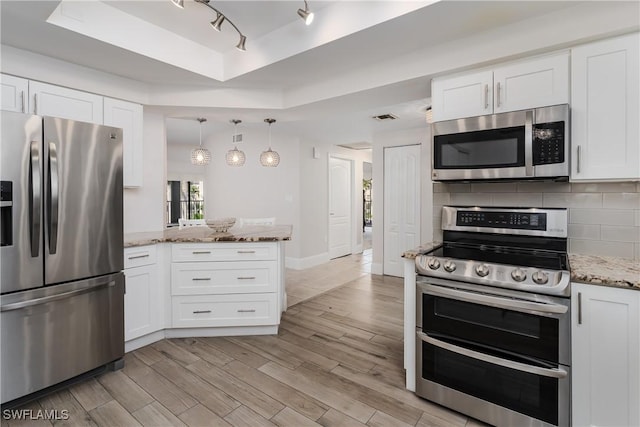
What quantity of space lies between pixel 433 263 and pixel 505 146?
89 cm

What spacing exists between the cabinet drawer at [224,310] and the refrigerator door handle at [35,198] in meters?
1.14

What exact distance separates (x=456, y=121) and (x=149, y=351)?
298 cm

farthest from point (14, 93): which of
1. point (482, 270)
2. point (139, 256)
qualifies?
point (482, 270)

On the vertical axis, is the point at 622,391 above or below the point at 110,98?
below

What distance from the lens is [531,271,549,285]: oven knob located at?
155 centimetres

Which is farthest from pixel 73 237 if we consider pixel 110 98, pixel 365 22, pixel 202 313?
pixel 365 22

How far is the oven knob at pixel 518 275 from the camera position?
62.7 inches

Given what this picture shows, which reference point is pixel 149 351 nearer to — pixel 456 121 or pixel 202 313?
pixel 202 313

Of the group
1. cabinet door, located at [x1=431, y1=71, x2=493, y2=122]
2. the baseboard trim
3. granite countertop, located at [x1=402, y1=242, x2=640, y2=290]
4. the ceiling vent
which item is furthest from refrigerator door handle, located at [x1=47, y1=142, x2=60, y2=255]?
the baseboard trim

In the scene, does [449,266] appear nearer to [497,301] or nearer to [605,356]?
[497,301]

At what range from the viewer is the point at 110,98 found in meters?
2.72

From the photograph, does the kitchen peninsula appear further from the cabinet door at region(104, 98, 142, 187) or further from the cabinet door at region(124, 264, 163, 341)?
the cabinet door at region(104, 98, 142, 187)

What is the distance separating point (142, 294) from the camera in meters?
2.59

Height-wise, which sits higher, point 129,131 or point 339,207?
point 129,131
